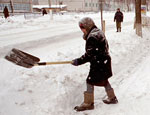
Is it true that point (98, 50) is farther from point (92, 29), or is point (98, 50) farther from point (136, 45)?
point (136, 45)

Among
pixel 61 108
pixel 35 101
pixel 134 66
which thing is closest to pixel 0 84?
pixel 35 101

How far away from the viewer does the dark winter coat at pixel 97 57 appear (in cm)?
307

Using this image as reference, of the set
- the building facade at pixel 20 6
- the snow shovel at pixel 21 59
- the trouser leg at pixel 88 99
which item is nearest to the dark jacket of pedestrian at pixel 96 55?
the trouser leg at pixel 88 99

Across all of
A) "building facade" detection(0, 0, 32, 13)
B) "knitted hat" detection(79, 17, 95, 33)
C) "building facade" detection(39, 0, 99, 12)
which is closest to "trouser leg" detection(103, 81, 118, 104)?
"knitted hat" detection(79, 17, 95, 33)

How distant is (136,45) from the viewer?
8.76 m

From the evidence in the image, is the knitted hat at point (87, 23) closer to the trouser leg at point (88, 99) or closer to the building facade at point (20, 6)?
the trouser leg at point (88, 99)

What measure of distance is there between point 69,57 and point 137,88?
2.53 m

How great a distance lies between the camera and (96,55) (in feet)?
10.3

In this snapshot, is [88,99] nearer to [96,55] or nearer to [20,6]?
[96,55]

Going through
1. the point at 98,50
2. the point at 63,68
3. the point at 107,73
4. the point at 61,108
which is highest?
the point at 98,50

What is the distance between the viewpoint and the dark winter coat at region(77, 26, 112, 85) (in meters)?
3.07

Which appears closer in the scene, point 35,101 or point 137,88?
point 35,101

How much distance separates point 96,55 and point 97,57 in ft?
0.15

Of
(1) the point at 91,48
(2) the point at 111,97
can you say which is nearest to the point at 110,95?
(2) the point at 111,97
